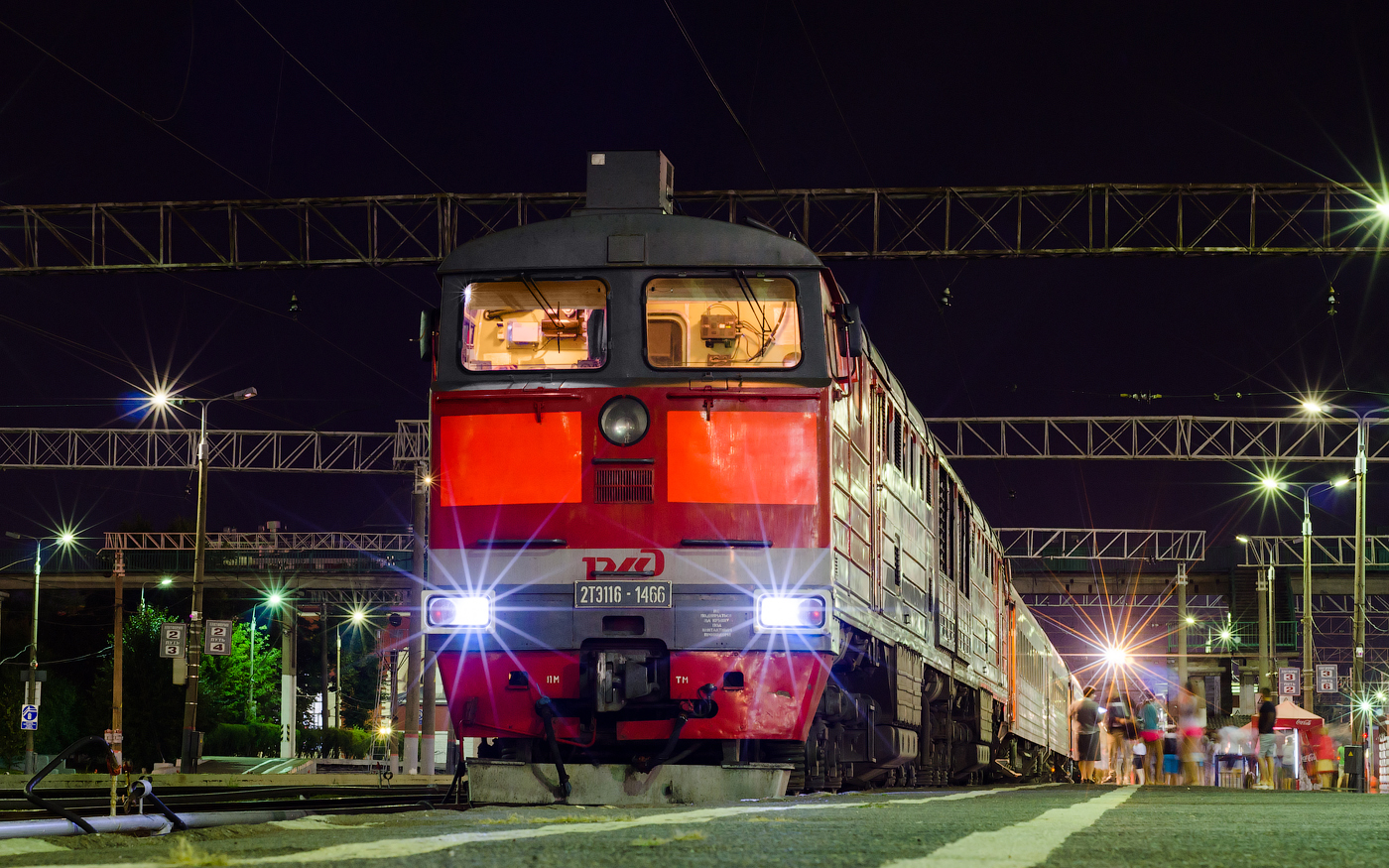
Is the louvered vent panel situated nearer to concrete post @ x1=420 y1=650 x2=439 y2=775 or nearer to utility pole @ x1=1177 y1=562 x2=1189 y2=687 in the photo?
concrete post @ x1=420 y1=650 x2=439 y2=775

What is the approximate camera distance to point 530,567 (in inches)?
453

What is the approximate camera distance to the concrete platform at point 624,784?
11.0m

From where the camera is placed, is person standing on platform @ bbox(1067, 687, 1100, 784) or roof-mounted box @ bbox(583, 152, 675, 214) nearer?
roof-mounted box @ bbox(583, 152, 675, 214)

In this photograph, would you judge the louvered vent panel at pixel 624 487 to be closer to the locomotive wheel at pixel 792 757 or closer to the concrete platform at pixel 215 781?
the locomotive wheel at pixel 792 757

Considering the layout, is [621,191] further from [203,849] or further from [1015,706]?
[1015,706]

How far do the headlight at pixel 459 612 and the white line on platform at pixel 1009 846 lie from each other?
A: 4813 mm

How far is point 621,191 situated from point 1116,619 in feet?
216

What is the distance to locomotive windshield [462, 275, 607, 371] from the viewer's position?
1188cm

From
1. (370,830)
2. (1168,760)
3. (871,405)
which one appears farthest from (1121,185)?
(370,830)

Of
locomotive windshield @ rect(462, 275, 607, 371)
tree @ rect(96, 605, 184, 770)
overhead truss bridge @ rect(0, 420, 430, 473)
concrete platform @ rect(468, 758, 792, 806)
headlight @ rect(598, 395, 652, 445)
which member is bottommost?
tree @ rect(96, 605, 184, 770)

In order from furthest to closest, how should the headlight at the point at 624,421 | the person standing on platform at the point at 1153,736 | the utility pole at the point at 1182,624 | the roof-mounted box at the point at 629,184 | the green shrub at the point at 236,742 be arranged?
the green shrub at the point at 236,742 < the utility pole at the point at 1182,624 < the person standing on platform at the point at 1153,736 < the roof-mounted box at the point at 629,184 < the headlight at the point at 624,421

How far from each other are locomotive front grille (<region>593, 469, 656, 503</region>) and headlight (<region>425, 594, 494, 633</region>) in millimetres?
1078

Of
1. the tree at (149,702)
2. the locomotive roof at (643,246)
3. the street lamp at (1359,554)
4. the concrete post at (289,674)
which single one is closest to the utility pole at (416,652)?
the concrete post at (289,674)

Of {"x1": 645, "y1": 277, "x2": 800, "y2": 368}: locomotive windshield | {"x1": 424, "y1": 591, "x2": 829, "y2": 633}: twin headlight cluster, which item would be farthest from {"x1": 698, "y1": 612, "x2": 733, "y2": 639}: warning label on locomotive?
{"x1": 645, "y1": 277, "x2": 800, "y2": 368}: locomotive windshield
